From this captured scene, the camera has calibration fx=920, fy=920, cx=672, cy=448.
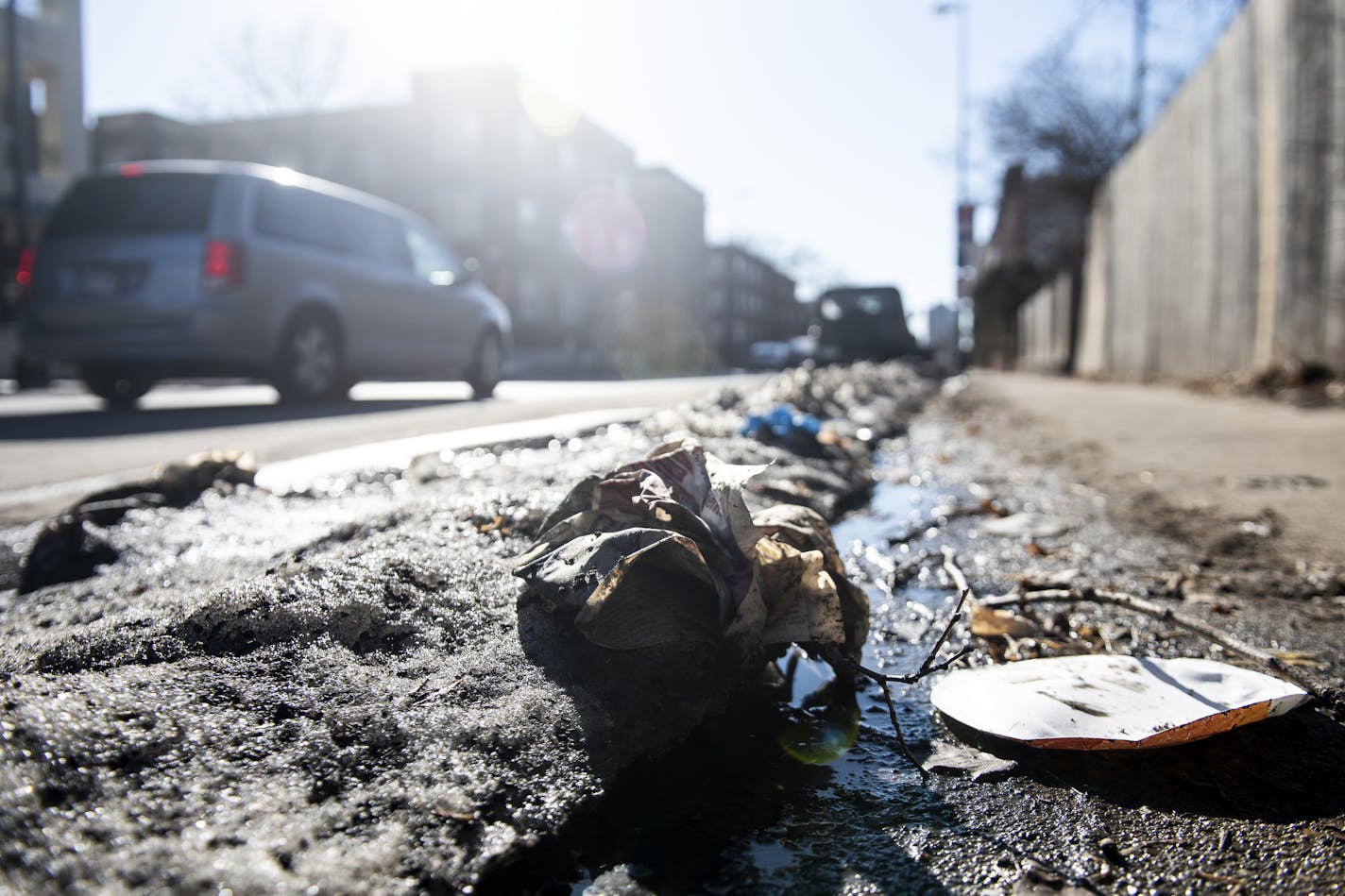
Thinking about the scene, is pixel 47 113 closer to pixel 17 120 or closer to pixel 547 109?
pixel 17 120

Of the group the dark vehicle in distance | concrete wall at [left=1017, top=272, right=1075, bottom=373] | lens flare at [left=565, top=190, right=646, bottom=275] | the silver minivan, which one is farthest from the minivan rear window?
lens flare at [left=565, top=190, right=646, bottom=275]

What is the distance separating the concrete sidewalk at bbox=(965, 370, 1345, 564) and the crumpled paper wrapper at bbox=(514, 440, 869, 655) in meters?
1.47

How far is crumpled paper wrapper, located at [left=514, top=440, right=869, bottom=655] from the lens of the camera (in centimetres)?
116

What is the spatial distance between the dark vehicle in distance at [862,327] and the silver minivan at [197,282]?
8.78m

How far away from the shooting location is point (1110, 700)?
127 centimetres

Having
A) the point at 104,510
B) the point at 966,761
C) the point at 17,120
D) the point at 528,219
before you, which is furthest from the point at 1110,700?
the point at 528,219

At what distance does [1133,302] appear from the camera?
31.9ft

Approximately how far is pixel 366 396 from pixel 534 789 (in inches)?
284

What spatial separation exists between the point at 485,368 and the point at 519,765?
25.0 ft

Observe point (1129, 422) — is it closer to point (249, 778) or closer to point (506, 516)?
point (506, 516)

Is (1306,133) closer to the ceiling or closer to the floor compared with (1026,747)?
closer to the ceiling

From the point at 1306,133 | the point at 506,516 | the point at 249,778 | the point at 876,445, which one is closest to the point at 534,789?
the point at 249,778

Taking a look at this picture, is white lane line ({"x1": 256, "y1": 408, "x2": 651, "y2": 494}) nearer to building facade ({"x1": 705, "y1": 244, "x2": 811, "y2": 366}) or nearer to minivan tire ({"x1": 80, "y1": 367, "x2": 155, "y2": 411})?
minivan tire ({"x1": 80, "y1": 367, "x2": 155, "y2": 411})

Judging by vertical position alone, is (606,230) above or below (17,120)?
above
